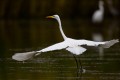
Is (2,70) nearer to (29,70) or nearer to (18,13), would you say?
(29,70)

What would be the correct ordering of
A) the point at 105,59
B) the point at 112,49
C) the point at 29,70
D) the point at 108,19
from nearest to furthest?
the point at 29,70 → the point at 105,59 → the point at 112,49 → the point at 108,19

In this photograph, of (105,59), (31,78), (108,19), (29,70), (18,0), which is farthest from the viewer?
(108,19)

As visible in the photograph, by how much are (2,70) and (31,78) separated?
137cm

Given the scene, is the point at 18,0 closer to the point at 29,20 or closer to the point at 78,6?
the point at 29,20

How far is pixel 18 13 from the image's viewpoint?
107 feet

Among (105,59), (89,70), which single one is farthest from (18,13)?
(89,70)

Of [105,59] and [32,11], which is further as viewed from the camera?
[32,11]

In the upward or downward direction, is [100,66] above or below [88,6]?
below

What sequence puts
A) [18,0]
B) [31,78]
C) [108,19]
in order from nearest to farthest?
[31,78] < [18,0] < [108,19]

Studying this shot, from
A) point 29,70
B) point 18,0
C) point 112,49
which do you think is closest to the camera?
point 29,70

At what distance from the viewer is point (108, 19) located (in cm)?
3556

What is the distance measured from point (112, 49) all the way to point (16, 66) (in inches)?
180

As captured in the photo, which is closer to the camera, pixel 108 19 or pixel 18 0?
pixel 18 0

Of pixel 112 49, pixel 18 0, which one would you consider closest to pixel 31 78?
pixel 112 49
